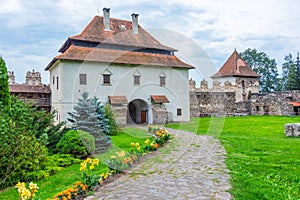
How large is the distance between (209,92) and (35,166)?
25567 mm

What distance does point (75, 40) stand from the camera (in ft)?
67.9

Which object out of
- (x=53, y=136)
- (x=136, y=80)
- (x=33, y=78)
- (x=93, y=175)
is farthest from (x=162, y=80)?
(x=93, y=175)

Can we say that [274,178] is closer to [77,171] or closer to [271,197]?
[271,197]

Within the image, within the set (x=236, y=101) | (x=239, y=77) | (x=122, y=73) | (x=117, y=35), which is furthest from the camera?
(x=239, y=77)

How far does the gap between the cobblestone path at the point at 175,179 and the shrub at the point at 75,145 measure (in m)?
2.64

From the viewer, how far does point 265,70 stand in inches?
2140

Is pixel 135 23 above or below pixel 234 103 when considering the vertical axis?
above

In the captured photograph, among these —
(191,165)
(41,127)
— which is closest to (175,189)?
(191,165)

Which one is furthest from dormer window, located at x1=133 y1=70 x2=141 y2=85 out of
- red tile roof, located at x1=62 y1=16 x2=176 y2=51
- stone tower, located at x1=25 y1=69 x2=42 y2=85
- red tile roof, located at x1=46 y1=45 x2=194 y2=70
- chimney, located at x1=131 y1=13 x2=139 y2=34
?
stone tower, located at x1=25 y1=69 x2=42 y2=85

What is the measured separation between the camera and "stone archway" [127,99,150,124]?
901 inches

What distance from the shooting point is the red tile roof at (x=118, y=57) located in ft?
64.9

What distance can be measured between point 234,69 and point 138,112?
18.4 meters

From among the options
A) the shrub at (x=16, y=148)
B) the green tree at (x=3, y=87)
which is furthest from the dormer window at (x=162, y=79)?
the shrub at (x=16, y=148)

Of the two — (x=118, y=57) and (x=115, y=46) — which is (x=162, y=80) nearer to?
(x=118, y=57)
